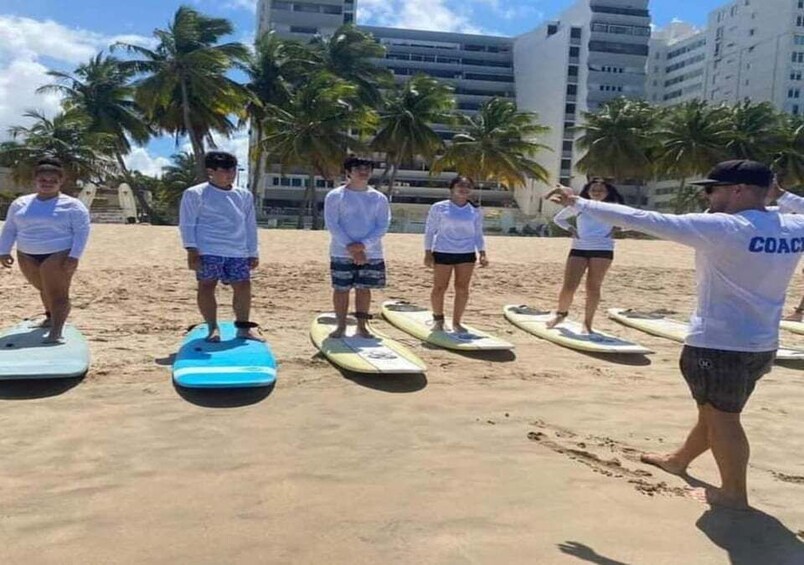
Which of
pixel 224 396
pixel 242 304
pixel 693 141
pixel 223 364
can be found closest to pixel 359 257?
pixel 242 304

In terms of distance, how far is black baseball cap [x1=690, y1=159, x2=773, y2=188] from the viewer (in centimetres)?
321

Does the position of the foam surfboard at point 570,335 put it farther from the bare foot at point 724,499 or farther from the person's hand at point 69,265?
the person's hand at point 69,265

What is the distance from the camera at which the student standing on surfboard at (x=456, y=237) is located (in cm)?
721

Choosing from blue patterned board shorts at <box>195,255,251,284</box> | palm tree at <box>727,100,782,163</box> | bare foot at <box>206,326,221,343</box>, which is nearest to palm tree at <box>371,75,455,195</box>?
palm tree at <box>727,100,782,163</box>

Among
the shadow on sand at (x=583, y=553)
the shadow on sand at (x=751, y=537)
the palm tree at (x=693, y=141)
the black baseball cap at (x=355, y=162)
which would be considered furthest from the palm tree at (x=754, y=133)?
the shadow on sand at (x=583, y=553)

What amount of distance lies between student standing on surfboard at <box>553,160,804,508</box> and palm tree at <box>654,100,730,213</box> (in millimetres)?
49395

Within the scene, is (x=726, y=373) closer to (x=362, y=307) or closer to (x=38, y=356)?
(x=362, y=307)

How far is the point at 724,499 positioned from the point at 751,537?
0.32 metres

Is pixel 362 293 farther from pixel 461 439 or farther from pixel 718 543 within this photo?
pixel 718 543

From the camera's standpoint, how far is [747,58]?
3775 inches

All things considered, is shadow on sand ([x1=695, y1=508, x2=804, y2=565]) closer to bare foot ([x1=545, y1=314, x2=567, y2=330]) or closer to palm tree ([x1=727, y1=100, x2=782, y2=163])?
bare foot ([x1=545, y1=314, x2=567, y2=330])

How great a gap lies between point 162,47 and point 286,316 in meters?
35.9

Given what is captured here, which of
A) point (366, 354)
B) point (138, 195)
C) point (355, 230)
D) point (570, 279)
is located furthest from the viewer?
point (138, 195)

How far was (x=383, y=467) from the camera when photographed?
12.4ft
